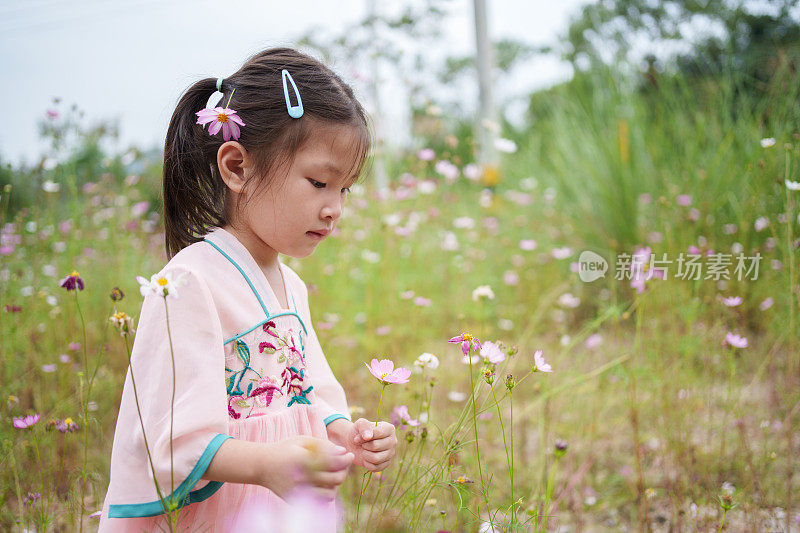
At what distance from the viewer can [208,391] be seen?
2.57 feet

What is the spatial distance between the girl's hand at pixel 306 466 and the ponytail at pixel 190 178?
1.61ft

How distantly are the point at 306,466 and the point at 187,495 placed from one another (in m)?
0.21

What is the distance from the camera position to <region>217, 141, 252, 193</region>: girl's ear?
988 millimetres

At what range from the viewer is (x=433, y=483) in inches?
36.9

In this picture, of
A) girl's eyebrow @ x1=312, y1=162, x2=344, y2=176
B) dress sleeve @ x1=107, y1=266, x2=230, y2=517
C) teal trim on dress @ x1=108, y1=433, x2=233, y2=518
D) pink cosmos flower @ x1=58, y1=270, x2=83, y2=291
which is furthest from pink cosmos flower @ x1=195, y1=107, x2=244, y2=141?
teal trim on dress @ x1=108, y1=433, x2=233, y2=518

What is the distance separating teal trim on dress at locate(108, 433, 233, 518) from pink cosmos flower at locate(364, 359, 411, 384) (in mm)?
227

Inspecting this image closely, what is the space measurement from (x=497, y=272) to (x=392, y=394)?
1506 mm

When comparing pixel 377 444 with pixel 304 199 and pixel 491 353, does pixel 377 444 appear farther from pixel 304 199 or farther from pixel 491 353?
pixel 304 199

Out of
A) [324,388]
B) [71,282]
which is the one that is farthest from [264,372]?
[71,282]

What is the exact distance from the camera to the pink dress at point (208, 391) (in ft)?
2.52

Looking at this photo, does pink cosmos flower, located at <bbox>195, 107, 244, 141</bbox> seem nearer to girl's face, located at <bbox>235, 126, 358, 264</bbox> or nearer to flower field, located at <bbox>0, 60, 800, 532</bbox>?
girl's face, located at <bbox>235, 126, 358, 264</bbox>

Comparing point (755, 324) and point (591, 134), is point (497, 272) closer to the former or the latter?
point (591, 134)

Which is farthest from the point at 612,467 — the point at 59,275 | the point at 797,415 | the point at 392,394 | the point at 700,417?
the point at 59,275

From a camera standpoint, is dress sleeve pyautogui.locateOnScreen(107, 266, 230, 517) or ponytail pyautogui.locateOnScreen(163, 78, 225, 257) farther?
ponytail pyautogui.locateOnScreen(163, 78, 225, 257)
